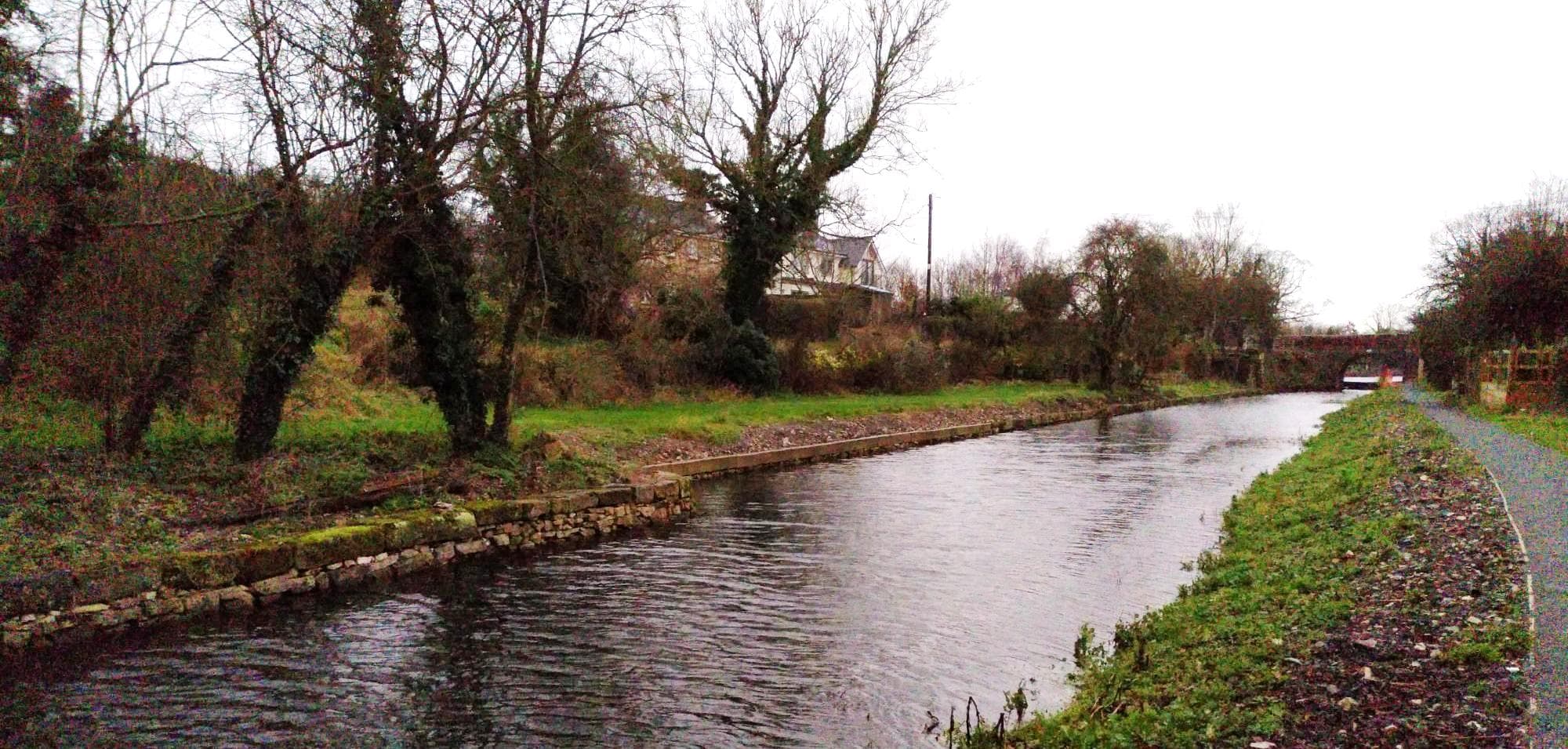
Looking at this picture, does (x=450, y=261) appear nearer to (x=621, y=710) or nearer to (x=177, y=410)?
(x=177, y=410)

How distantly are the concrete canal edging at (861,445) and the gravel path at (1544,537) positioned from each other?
11835 millimetres

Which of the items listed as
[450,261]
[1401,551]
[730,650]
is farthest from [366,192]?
[1401,551]

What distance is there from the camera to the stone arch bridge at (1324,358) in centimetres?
6812

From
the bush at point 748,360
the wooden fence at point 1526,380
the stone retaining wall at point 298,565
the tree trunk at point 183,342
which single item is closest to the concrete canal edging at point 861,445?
the stone retaining wall at point 298,565

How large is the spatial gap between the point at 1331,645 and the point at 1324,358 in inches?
2882

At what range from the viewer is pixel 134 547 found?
930 centimetres

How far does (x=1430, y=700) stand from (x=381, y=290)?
13443mm

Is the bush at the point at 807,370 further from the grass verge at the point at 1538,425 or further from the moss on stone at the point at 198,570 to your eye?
the moss on stone at the point at 198,570

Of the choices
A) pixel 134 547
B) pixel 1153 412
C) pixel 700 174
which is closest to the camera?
pixel 134 547

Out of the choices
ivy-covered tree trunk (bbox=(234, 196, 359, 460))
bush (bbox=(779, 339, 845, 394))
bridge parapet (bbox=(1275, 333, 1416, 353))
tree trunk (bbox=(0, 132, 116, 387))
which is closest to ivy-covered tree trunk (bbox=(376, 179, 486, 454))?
ivy-covered tree trunk (bbox=(234, 196, 359, 460))

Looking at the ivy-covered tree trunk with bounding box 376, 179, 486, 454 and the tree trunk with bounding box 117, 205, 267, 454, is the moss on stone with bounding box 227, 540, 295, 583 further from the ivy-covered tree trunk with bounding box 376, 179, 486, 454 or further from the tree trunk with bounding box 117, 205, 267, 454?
the ivy-covered tree trunk with bounding box 376, 179, 486, 454

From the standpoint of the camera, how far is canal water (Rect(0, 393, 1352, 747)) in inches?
258

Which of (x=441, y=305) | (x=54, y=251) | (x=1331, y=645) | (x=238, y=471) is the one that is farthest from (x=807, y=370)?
(x=1331, y=645)

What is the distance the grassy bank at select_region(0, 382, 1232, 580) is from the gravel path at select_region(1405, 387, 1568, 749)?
10372 millimetres
